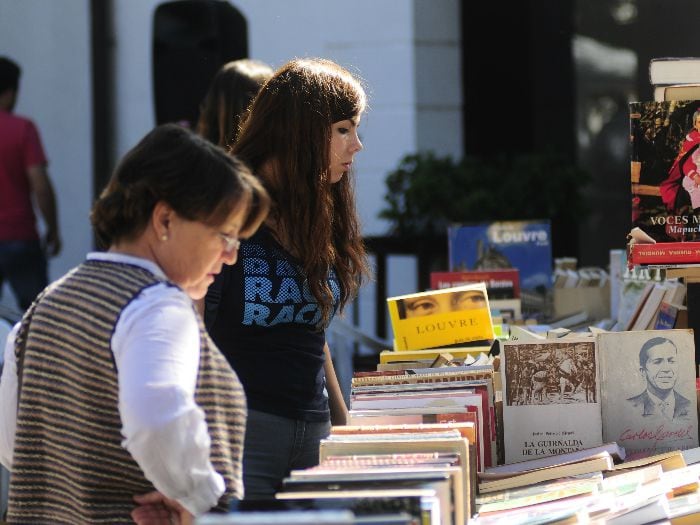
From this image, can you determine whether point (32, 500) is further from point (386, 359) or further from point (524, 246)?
point (524, 246)

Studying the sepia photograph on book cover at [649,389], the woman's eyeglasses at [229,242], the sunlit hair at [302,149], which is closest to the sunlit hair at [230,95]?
the sunlit hair at [302,149]

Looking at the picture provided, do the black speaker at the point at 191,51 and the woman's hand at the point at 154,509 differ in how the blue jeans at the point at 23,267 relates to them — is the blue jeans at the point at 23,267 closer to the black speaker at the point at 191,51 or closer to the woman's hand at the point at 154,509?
the black speaker at the point at 191,51

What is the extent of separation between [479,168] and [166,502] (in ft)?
15.6

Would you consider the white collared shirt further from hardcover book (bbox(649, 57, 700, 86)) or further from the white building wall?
the white building wall

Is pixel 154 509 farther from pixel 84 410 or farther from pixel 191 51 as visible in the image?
pixel 191 51

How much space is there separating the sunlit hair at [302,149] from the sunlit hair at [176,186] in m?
0.69

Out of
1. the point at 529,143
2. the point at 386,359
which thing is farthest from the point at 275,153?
the point at 529,143

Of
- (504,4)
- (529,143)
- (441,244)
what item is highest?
(504,4)

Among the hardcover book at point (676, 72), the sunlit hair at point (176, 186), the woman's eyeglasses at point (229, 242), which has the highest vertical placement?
the hardcover book at point (676, 72)

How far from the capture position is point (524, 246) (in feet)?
13.5

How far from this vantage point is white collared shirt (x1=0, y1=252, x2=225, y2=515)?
164cm

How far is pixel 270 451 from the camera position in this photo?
7.94 ft

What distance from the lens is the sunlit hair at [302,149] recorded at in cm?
252

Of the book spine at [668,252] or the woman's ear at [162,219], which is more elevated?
the woman's ear at [162,219]
